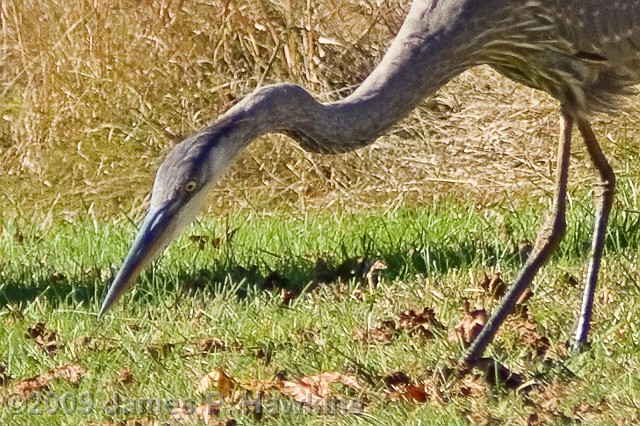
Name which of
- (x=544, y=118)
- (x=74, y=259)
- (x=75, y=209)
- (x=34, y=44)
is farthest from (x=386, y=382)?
(x=34, y=44)

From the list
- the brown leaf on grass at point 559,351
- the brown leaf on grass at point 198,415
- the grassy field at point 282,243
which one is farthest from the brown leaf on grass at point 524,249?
the brown leaf on grass at point 198,415

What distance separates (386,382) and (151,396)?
3.13ft

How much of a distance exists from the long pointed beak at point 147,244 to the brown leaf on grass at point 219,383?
2.23ft

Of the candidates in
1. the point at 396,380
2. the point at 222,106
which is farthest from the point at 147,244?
the point at 222,106

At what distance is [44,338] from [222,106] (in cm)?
480

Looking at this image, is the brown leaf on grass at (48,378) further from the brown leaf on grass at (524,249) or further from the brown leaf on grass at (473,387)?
the brown leaf on grass at (524,249)

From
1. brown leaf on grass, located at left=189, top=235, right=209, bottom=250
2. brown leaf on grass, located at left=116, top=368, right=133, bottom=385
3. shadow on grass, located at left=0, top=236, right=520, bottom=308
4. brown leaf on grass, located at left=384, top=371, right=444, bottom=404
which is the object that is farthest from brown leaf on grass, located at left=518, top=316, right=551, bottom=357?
brown leaf on grass, located at left=189, top=235, right=209, bottom=250

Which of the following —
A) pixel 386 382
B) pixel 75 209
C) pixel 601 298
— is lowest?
pixel 75 209

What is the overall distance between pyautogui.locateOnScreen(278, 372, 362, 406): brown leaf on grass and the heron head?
794 millimetres

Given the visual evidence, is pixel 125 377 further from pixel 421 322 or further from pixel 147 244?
pixel 421 322

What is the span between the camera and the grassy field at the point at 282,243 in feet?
17.2

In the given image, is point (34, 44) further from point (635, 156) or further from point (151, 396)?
point (151, 396)

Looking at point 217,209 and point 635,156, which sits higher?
point 635,156

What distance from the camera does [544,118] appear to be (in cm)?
1010
